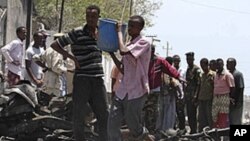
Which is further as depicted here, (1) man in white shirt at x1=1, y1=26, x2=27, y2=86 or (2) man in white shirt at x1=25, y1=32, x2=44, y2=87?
(2) man in white shirt at x1=25, y1=32, x2=44, y2=87

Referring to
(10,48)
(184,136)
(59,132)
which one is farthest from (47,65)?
(184,136)

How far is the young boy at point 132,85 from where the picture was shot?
23.9 feet

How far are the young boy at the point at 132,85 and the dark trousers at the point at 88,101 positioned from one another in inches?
18.6

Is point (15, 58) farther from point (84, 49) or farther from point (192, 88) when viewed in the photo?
point (192, 88)

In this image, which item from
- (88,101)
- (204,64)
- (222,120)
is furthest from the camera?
(204,64)

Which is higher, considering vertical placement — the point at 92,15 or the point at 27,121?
the point at 92,15

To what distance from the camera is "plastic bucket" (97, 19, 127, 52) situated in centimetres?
728

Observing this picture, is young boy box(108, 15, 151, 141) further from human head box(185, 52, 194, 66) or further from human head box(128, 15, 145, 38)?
human head box(185, 52, 194, 66)

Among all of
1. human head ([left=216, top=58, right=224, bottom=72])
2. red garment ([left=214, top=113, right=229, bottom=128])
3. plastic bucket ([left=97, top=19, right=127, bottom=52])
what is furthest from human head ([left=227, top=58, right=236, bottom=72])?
plastic bucket ([left=97, top=19, right=127, bottom=52])

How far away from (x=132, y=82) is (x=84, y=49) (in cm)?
79

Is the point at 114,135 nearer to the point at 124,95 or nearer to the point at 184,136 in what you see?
the point at 124,95

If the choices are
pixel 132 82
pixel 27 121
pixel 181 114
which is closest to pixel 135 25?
pixel 132 82

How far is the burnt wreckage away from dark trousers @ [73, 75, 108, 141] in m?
0.41

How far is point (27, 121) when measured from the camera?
8.53 metres
